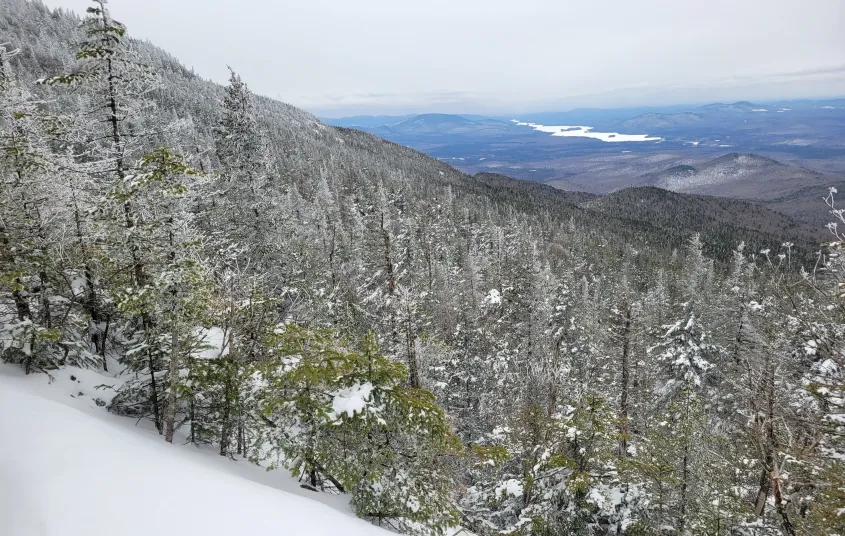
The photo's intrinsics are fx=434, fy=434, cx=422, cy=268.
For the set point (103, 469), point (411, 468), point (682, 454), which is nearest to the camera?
point (103, 469)

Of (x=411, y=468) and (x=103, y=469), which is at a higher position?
(x=103, y=469)

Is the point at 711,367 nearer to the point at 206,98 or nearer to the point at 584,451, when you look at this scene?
the point at 584,451

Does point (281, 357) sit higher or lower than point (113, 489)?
higher

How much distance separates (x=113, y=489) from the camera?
5641 mm

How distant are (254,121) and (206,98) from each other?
166248mm

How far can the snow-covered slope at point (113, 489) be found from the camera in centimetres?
502

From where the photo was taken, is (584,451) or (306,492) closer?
(306,492)

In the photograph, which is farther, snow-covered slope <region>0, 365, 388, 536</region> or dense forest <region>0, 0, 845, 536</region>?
dense forest <region>0, 0, 845, 536</region>

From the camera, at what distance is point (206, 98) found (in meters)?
160

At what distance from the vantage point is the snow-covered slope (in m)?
5.02

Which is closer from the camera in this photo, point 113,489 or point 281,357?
point 113,489

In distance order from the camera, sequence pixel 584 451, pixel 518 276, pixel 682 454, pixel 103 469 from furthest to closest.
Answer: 1. pixel 518 276
2. pixel 682 454
3. pixel 584 451
4. pixel 103 469

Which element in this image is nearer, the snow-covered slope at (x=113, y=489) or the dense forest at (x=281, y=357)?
the snow-covered slope at (x=113, y=489)

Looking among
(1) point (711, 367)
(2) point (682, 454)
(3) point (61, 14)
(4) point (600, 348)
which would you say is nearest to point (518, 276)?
(4) point (600, 348)
